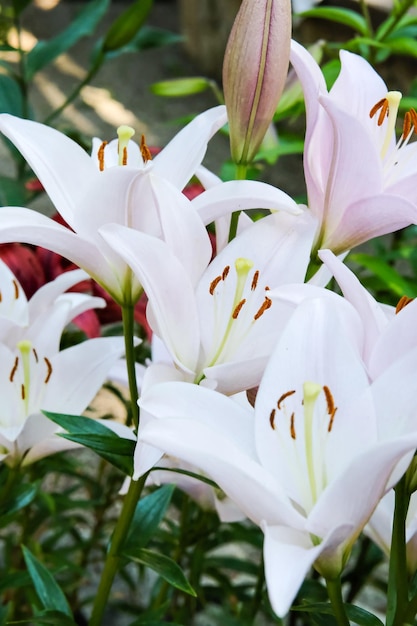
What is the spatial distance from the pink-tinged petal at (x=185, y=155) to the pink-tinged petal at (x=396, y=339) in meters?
0.13

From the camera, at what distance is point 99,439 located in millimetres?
428

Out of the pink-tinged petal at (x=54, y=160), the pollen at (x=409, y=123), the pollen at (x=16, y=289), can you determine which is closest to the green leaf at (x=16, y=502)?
the pollen at (x=16, y=289)

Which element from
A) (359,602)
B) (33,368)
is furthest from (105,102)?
(33,368)

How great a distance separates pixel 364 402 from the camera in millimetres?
355

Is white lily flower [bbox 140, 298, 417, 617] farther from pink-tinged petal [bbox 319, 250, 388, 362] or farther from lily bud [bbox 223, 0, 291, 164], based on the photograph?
lily bud [bbox 223, 0, 291, 164]

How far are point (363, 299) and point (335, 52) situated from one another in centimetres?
51

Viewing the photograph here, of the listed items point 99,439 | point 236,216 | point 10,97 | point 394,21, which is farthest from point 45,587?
point 394,21

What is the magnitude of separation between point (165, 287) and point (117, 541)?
159mm

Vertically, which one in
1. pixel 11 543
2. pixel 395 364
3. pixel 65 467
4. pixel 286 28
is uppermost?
pixel 286 28

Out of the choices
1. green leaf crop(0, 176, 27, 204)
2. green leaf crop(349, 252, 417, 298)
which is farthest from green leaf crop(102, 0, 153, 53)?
green leaf crop(349, 252, 417, 298)

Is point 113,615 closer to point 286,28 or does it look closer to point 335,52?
point 335,52

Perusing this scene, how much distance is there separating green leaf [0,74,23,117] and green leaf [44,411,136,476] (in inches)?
16.9

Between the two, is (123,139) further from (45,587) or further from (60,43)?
(60,43)

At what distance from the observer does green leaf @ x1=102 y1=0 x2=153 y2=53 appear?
0.79 meters
